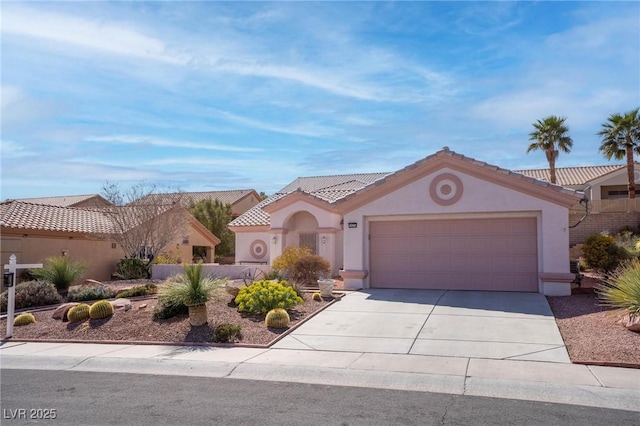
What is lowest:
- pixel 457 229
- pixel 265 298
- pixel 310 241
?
pixel 265 298

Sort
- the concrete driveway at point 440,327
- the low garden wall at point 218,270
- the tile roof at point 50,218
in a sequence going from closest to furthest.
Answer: the concrete driveway at point 440,327, the low garden wall at point 218,270, the tile roof at point 50,218

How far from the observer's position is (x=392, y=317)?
46.5 feet

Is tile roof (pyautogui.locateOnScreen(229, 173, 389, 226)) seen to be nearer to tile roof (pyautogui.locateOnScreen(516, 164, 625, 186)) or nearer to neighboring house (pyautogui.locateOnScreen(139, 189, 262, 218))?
neighboring house (pyautogui.locateOnScreen(139, 189, 262, 218))

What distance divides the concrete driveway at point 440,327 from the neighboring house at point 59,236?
14.4 m

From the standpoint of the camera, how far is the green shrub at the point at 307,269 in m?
19.6

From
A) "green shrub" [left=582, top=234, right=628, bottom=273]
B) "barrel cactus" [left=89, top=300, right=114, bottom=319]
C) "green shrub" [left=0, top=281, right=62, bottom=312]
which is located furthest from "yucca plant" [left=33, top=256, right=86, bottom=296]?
"green shrub" [left=582, top=234, right=628, bottom=273]

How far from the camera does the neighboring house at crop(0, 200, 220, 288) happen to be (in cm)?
2530

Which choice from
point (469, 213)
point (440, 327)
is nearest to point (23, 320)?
point (440, 327)

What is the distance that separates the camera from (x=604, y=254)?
17531 millimetres

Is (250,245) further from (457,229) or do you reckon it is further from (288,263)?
(457,229)

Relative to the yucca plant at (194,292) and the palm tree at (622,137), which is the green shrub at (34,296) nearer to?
the yucca plant at (194,292)

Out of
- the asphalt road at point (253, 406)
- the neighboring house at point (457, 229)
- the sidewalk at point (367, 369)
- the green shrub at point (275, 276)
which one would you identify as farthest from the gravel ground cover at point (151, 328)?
the neighboring house at point (457, 229)

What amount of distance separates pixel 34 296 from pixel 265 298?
8096mm

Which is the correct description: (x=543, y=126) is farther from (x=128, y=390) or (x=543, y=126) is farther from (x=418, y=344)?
(x=128, y=390)
